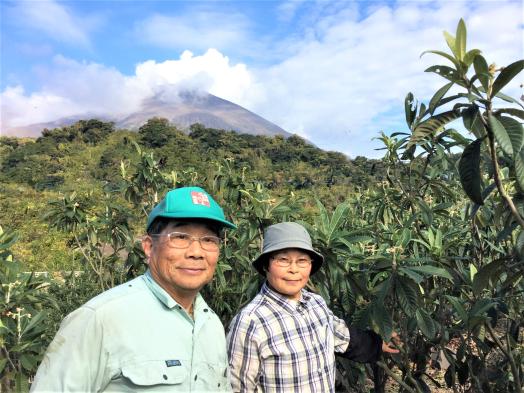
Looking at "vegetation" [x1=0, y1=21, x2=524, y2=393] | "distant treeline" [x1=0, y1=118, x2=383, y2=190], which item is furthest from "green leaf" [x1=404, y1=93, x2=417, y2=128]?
"distant treeline" [x1=0, y1=118, x2=383, y2=190]

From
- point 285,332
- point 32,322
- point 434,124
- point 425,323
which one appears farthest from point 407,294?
point 32,322

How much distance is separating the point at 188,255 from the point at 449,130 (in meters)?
1.77

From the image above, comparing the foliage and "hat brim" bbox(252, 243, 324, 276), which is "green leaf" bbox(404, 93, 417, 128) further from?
the foliage

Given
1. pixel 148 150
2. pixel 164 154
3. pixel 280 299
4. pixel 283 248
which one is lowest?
pixel 280 299

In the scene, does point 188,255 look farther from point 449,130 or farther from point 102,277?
point 102,277

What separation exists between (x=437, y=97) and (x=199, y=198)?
820 mm

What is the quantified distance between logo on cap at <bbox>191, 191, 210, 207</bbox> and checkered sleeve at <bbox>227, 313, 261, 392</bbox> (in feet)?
1.88

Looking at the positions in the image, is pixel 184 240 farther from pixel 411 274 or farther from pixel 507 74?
pixel 507 74

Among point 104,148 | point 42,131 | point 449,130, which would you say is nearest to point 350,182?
point 104,148

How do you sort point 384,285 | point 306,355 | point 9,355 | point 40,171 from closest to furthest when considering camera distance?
point 306,355, point 384,285, point 9,355, point 40,171

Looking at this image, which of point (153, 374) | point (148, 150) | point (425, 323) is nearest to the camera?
point (153, 374)

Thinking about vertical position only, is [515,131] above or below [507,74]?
below

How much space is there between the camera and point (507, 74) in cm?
135

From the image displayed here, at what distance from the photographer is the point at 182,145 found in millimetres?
28688
